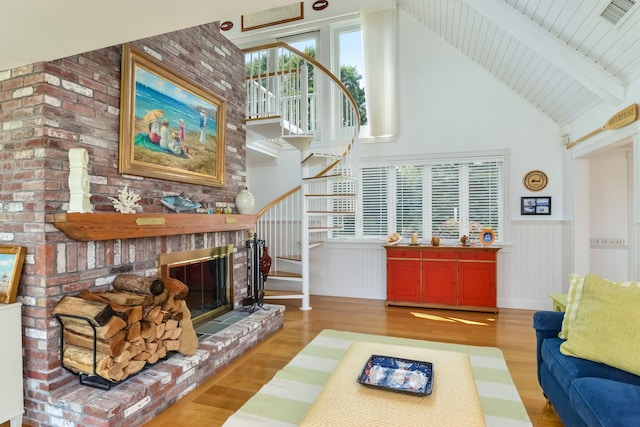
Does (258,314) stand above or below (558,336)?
below

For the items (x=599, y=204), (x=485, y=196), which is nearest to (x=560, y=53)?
(x=485, y=196)

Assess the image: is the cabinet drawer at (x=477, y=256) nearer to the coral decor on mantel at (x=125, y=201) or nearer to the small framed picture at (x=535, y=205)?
the small framed picture at (x=535, y=205)

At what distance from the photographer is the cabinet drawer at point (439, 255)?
4.64m

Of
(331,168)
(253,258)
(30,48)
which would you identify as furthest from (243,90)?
(30,48)

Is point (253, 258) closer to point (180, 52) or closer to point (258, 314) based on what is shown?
point (258, 314)

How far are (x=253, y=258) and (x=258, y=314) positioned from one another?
71 centimetres

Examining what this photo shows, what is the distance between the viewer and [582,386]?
1648mm

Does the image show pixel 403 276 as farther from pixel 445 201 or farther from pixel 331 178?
pixel 331 178

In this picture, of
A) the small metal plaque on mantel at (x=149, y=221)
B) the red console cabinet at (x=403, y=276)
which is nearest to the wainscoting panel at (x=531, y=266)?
the red console cabinet at (x=403, y=276)

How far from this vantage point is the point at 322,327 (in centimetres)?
392

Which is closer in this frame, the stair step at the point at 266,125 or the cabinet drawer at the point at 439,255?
the stair step at the point at 266,125

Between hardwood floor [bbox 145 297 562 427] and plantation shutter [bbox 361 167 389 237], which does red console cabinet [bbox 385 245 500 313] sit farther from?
plantation shutter [bbox 361 167 389 237]

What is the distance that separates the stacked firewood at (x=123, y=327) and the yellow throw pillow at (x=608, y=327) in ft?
8.48

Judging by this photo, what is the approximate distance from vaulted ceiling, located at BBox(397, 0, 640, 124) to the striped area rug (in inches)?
107
